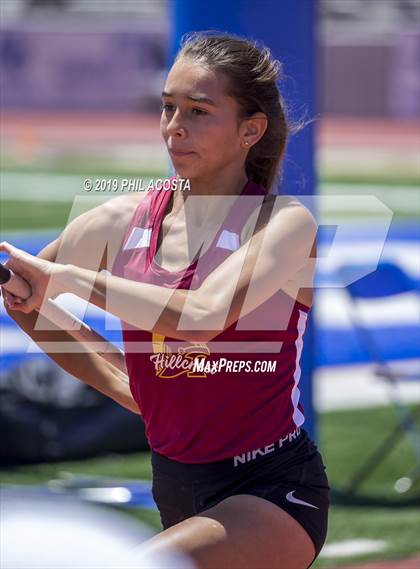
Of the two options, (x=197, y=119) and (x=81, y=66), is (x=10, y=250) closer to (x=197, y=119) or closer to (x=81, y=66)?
(x=197, y=119)

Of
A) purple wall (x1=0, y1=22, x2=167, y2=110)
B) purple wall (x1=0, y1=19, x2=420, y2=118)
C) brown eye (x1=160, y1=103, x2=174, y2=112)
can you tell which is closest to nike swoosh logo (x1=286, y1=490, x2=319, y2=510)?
brown eye (x1=160, y1=103, x2=174, y2=112)

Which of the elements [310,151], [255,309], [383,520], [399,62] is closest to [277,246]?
[255,309]

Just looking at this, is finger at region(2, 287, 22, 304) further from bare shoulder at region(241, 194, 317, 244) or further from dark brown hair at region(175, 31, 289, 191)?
dark brown hair at region(175, 31, 289, 191)

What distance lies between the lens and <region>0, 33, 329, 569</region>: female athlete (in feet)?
8.40

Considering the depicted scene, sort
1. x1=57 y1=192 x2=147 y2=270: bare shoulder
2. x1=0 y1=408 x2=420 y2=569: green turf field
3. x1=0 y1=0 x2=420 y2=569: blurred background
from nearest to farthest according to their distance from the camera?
x1=57 y1=192 x2=147 y2=270: bare shoulder
x1=0 y1=408 x2=420 y2=569: green turf field
x1=0 y1=0 x2=420 y2=569: blurred background

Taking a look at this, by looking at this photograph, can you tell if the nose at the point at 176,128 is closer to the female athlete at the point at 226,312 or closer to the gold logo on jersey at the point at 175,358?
the female athlete at the point at 226,312

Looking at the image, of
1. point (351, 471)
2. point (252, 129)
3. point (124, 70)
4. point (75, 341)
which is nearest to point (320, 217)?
point (351, 471)

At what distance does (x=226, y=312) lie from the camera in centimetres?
251

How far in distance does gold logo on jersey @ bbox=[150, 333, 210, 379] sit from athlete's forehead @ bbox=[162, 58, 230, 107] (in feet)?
1.80

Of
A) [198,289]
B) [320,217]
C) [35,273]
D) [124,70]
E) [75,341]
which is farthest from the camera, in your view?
[124,70]

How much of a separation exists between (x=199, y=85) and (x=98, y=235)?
46 cm

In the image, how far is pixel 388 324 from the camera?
870cm

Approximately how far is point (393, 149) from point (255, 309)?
24.3 m

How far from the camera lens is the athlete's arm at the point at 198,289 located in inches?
97.2
